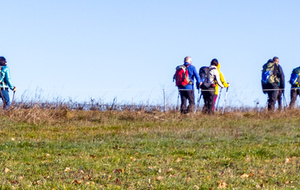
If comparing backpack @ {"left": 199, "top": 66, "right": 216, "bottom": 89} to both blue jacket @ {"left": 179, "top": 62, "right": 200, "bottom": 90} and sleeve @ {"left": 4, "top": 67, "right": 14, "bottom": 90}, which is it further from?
sleeve @ {"left": 4, "top": 67, "right": 14, "bottom": 90}

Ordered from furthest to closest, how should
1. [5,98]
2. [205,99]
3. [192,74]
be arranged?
[205,99] → [192,74] → [5,98]

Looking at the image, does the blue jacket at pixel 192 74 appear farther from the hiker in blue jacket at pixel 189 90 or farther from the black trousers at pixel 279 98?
the black trousers at pixel 279 98

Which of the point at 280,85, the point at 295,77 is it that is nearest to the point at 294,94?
the point at 295,77

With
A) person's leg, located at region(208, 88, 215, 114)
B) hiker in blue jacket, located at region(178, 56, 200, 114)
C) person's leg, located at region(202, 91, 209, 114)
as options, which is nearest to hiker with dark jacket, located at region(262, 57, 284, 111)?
person's leg, located at region(208, 88, 215, 114)

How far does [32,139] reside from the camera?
12.8 meters

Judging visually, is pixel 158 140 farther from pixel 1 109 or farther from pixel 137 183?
pixel 1 109

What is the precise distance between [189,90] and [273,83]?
12.2 ft

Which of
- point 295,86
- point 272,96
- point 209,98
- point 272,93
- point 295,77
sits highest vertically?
point 295,77

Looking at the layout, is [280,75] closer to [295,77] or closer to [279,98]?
[295,77]

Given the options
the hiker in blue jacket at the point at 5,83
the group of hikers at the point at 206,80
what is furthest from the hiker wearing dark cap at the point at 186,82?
the hiker in blue jacket at the point at 5,83

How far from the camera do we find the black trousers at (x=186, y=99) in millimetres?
18734

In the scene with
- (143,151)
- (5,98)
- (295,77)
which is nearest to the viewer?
(143,151)

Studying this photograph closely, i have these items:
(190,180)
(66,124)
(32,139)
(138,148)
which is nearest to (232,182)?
(190,180)

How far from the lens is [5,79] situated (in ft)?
59.2
